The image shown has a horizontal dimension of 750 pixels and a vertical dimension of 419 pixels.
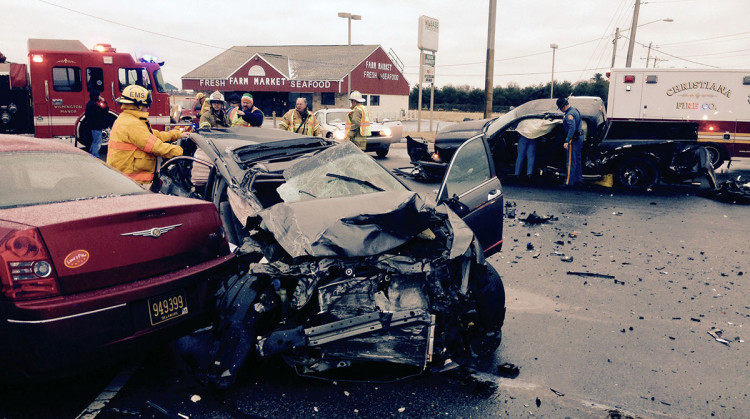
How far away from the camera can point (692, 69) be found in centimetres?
1422

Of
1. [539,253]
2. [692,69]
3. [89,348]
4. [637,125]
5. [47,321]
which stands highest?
[692,69]

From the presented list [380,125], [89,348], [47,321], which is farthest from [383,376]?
[380,125]

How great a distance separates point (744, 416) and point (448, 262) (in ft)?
6.29

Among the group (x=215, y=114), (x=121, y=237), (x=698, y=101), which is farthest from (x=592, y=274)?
(x=698, y=101)

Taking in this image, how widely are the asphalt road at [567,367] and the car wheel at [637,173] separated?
432cm

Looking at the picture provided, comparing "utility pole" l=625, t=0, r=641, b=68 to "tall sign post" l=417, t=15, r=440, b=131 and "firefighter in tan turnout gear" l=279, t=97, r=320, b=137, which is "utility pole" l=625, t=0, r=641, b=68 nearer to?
"tall sign post" l=417, t=15, r=440, b=131

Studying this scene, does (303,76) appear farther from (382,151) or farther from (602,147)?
(602,147)

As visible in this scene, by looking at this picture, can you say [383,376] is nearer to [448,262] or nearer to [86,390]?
[448,262]

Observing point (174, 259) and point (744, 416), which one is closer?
point (744, 416)

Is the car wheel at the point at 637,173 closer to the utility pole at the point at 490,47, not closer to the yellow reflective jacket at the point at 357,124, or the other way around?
the yellow reflective jacket at the point at 357,124

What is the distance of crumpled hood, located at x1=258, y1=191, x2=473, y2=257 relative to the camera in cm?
317

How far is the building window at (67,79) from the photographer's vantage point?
13.8 m

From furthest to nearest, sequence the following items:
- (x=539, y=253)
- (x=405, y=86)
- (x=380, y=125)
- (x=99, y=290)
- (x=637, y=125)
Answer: (x=405, y=86) → (x=380, y=125) → (x=637, y=125) → (x=539, y=253) → (x=99, y=290)

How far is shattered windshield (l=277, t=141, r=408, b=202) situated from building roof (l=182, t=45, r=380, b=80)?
40.2 metres
